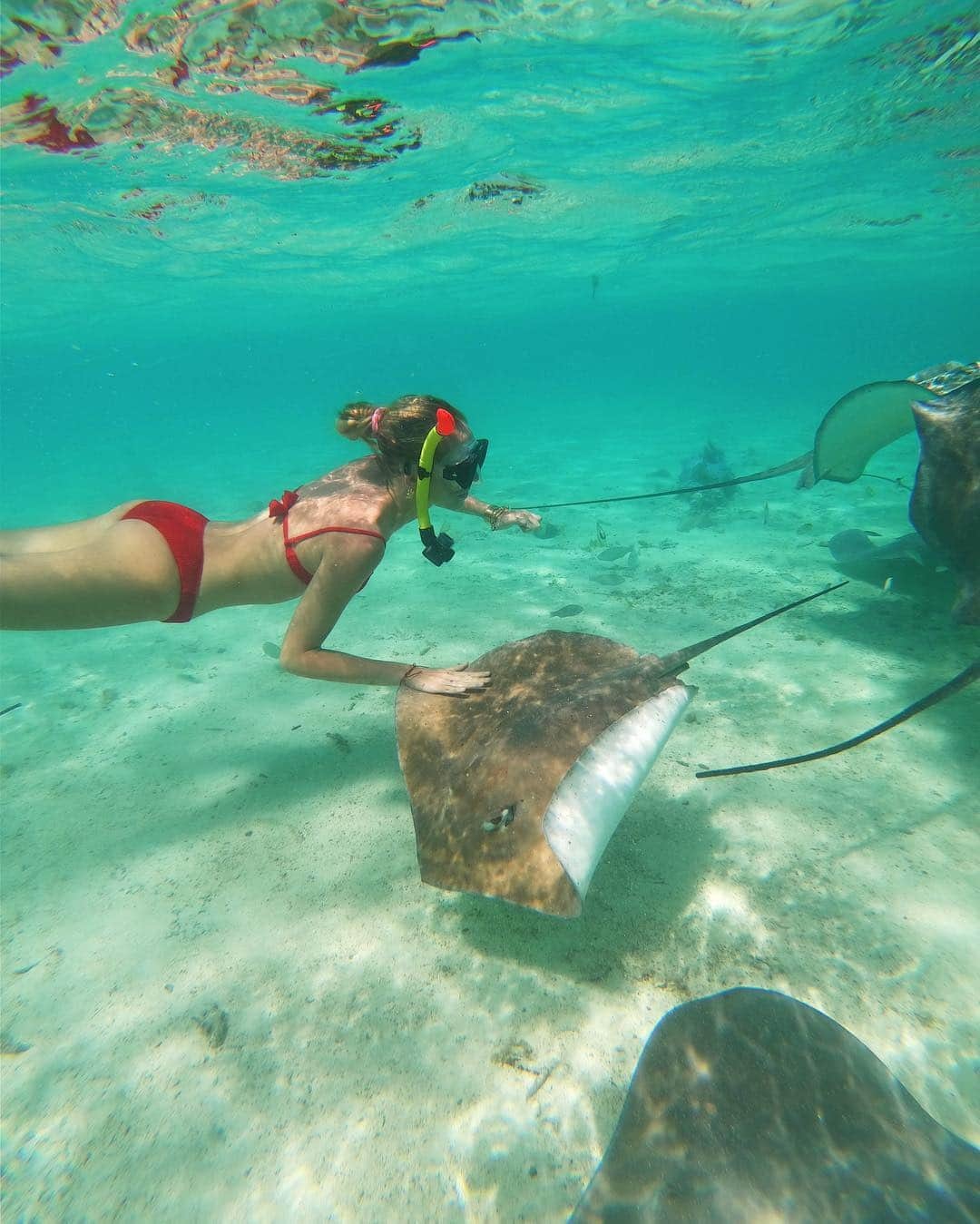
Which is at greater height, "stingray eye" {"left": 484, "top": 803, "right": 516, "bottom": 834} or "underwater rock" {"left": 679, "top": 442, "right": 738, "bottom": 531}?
"underwater rock" {"left": 679, "top": 442, "right": 738, "bottom": 531}

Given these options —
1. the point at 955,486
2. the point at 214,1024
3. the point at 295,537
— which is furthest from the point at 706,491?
the point at 214,1024

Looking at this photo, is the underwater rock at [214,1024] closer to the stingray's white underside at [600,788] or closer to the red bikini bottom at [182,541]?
the stingray's white underside at [600,788]

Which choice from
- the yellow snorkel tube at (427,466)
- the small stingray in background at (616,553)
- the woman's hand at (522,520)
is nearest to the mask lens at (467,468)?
the yellow snorkel tube at (427,466)

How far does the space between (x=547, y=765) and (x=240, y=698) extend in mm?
4606

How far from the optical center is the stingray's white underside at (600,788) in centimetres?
229

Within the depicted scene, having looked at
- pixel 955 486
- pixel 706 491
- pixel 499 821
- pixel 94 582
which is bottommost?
pixel 499 821

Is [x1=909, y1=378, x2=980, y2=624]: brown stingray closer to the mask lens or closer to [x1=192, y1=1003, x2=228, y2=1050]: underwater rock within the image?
the mask lens

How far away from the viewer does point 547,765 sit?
2650mm

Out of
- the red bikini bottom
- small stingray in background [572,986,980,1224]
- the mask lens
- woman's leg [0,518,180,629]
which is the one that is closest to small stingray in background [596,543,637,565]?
the mask lens

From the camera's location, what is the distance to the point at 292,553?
3.59 m

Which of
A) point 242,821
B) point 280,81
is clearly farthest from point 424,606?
point 280,81

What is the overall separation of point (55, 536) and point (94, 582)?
70 centimetres

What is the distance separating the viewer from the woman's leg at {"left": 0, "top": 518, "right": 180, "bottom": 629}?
3301mm

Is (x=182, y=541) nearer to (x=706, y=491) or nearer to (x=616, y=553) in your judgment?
(x=616, y=553)
